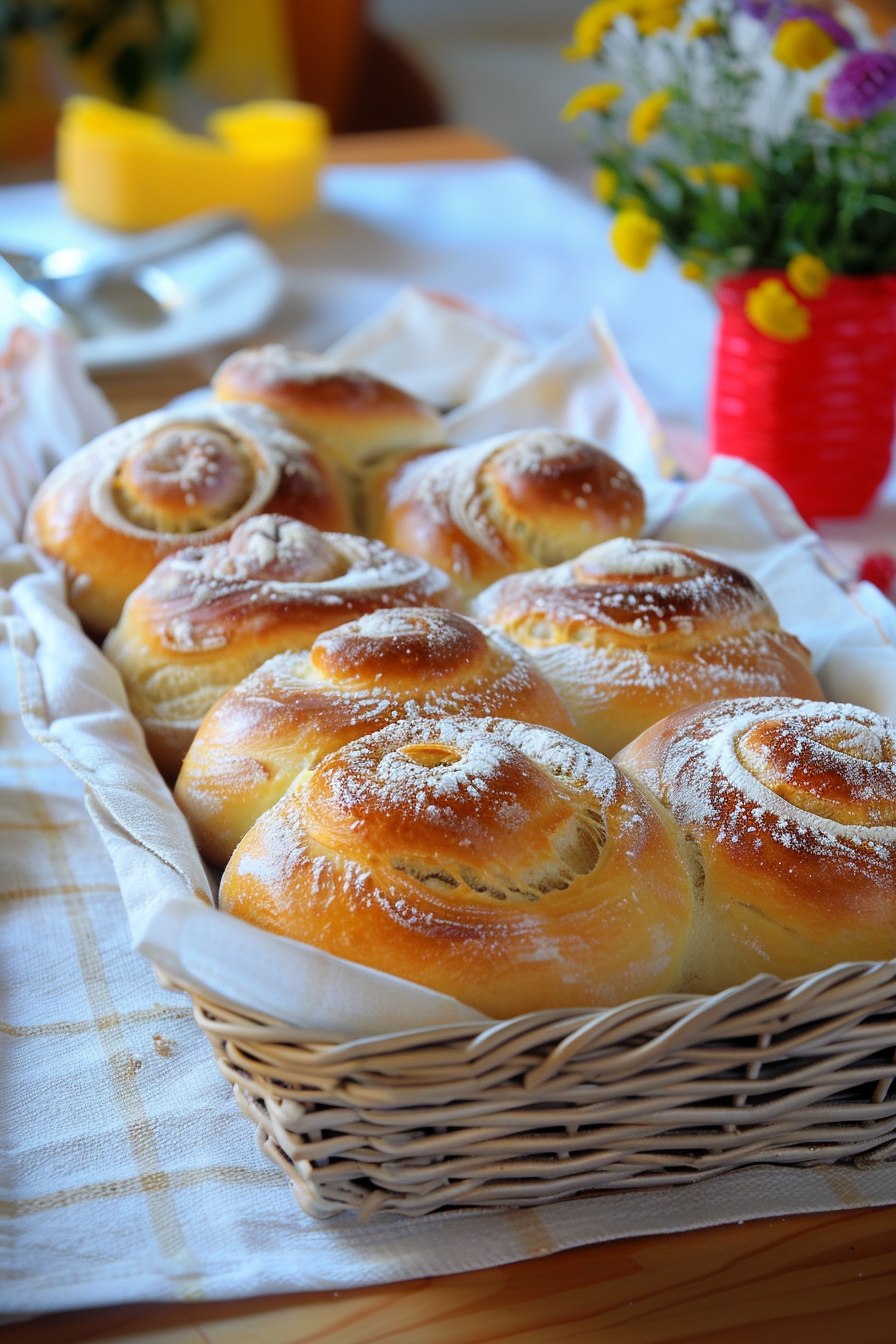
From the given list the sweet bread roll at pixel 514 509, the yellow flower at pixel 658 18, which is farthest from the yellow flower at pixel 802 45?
the sweet bread roll at pixel 514 509

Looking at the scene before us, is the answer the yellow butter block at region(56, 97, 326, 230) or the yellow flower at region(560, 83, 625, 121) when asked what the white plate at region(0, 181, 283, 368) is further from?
the yellow flower at region(560, 83, 625, 121)

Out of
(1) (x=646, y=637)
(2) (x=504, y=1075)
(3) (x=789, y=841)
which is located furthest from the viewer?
(1) (x=646, y=637)

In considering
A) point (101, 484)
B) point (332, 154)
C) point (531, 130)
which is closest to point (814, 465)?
point (101, 484)

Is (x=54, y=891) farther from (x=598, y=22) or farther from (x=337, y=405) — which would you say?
(x=598, y=22)

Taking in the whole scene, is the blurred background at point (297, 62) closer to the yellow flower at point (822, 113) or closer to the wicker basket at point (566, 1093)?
the yellow flower at point (822, 113)

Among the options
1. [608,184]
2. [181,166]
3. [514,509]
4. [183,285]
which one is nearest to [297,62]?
[181,166]

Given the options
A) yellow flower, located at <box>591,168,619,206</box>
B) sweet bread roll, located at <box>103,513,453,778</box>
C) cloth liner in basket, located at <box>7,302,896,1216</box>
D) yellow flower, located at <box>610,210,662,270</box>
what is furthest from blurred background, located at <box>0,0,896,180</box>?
cloth liner in basket, located at <box>7,302,896,1216</box>

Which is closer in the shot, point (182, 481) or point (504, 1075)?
point (504, 1075)

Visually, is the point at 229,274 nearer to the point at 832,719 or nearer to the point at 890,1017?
the point at 832,719
